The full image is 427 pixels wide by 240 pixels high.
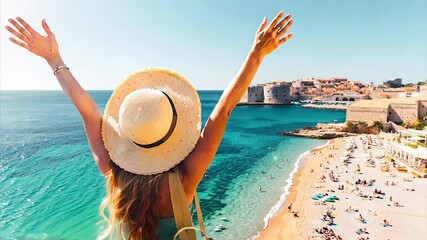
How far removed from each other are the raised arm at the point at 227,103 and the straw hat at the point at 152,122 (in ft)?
0.18

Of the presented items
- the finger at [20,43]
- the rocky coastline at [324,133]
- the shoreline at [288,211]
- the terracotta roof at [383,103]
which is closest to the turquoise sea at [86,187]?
the shoreline at [288,211]

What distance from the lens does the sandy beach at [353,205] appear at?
1280 centimetres

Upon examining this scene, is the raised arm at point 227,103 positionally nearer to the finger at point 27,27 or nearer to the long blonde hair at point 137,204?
the long blonde hair at point 137,204

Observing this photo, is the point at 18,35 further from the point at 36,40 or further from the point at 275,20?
the point at 275,20

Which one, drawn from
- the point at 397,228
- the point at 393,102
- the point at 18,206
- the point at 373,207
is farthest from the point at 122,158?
the point at 393,102

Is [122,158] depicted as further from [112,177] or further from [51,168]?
Result: [51,168]

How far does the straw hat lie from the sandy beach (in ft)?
42.5

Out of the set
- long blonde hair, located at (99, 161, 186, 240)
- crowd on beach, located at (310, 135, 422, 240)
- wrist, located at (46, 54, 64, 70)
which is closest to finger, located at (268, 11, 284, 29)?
long blonde hair, located at (99, 161, 186, 240)

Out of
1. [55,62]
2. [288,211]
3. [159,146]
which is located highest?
[55,62]

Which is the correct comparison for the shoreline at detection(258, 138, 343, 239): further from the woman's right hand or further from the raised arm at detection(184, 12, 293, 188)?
the woman's right hand

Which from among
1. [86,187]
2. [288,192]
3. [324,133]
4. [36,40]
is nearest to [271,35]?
[36,40]

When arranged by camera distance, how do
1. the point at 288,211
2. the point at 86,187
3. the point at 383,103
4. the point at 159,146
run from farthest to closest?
the point at 383,103 → the point at 86,187 → the point at 288,211 → the point at 159,146

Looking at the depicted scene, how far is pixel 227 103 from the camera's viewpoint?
1280 mm

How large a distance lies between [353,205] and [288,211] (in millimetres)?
3592
